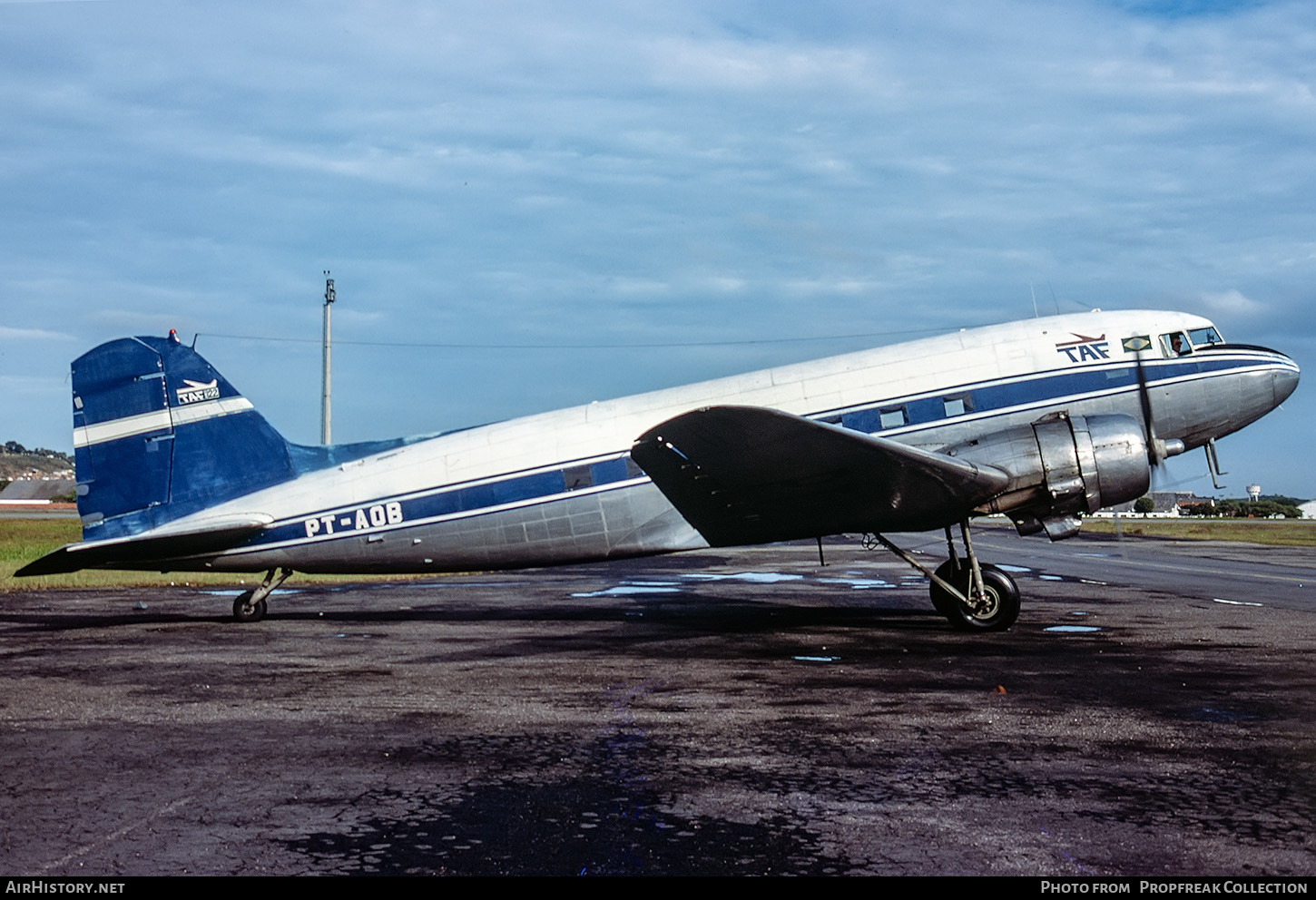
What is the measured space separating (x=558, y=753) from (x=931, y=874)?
10.5ft

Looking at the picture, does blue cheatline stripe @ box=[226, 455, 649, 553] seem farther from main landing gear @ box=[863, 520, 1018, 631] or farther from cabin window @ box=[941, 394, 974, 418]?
cabin window @ box=[941, 394, 974, 418]

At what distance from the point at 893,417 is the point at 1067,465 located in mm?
2548

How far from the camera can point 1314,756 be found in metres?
6.87

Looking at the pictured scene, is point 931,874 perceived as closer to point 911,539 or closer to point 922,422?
point 922,422

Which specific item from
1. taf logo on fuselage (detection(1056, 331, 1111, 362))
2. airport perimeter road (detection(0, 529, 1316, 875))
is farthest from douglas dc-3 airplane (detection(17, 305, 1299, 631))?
airport perimeter road (detection(0, 529, 1316, 875))

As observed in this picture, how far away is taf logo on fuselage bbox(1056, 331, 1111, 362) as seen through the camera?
49.5 ft

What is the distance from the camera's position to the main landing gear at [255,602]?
1608 cm

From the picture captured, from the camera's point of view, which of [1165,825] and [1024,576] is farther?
[1024,576]

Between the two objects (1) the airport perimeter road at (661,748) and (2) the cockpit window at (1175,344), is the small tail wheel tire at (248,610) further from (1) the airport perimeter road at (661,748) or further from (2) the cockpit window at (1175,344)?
(2) the cockpit window at (1175,344)

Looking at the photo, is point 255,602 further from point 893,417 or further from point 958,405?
point 958,405

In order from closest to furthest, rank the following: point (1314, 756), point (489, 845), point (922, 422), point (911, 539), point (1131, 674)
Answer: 1. point (489, 845)
2. point (1314, 756)
3. point (1131, 674)
4. point (922, 422)
5. point (911, 539)

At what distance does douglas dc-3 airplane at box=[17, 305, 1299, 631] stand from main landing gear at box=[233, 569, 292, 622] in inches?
2.1

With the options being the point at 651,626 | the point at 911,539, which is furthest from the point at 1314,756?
the point at 911,539

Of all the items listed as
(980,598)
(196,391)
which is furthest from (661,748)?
(196,391)
